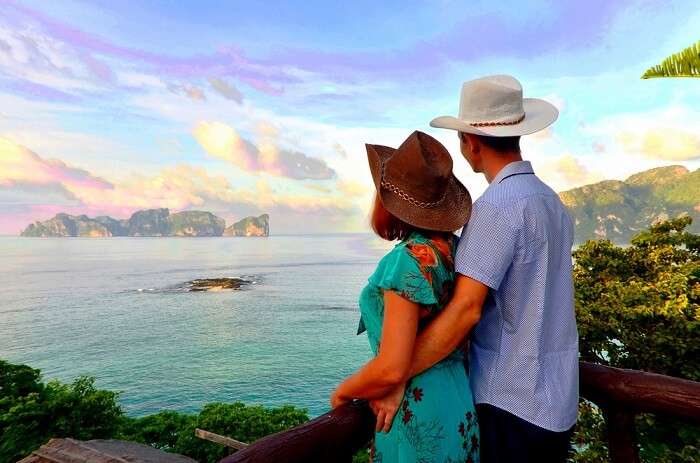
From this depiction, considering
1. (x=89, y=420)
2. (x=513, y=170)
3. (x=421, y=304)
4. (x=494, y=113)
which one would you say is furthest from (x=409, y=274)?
(x=89, y=420)

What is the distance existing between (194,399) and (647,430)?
43230mm

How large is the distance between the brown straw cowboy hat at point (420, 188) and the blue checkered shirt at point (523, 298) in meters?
0.07

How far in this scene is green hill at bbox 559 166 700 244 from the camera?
501 feet

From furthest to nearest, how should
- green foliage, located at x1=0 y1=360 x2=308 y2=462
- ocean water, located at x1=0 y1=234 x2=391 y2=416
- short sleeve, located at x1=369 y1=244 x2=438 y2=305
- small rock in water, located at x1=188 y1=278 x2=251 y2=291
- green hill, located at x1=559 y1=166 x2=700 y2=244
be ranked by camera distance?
green hill, located at x1=559 y1=166 x2=700 y2=244 → small rock in water, located at x1=188 y1=278 x2=251 y2=291 → ocean water, located at x1=0 y1=234 x2=391 y2=416 → green foliage, located at x1=0 y1=360 x2=308 y2=462 → short sleeve, located at x1=369 y1=244 x2=438 y2=305

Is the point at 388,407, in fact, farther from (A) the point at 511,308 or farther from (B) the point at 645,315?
(B) the point at 645,315

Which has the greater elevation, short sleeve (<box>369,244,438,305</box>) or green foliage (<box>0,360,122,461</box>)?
short sleeve (<box>369,244,438,305</box>)

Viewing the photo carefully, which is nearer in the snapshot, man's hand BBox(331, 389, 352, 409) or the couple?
the couple

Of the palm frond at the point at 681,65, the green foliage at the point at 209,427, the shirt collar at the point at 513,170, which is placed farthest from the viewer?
the green foliage at the point at 209,427

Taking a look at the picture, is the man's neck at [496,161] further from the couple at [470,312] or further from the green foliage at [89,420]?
the green foliage at [89,420]

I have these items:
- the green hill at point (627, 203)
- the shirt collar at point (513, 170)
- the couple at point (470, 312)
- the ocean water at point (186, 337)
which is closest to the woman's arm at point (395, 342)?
the couple at point (470, 312)

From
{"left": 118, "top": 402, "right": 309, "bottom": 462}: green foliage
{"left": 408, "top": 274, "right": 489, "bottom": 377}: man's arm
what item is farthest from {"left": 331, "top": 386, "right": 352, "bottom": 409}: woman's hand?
{"left": 118, "top": 402, "right": 309, "bottom": 462}: green foliage

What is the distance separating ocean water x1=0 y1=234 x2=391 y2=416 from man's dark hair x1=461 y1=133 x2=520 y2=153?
27498mm

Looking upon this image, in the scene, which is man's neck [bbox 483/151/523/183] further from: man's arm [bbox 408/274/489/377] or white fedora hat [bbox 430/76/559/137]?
man's arm [bbox 408/274/489/377]

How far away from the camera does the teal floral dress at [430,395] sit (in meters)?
1.38
